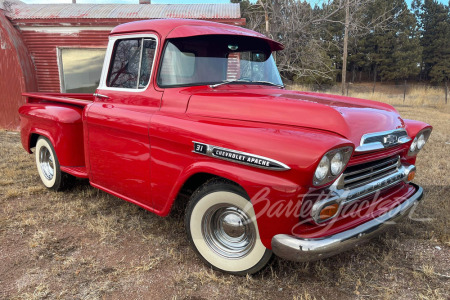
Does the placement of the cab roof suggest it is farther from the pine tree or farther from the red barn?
the pine tree

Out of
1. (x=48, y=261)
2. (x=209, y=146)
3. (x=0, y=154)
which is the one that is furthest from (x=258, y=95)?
(x=0, y=154)

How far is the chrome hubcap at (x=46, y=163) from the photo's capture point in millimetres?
4332

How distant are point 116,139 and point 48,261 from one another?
1.15 meters

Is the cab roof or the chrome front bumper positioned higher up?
the cab roof

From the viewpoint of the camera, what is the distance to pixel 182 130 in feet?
8.02

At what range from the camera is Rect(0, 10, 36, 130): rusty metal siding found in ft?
28.0

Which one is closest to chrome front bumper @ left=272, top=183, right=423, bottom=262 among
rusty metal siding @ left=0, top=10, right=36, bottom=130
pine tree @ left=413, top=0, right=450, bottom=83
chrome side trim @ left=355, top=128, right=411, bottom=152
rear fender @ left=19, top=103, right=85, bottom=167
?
chrome side trim @ left=355, top=128, right=411, bottom=152

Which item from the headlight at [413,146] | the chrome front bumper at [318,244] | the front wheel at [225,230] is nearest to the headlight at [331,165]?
the chrome front bumper at [318,244]

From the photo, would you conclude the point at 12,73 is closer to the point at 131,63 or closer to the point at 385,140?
the point at 131,63

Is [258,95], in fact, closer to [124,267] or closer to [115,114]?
[115,114]

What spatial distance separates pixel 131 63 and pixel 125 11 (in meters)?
7.62

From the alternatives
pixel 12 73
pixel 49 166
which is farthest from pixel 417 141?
pixel 12 73

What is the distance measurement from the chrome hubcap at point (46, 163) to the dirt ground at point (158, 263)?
0.56m

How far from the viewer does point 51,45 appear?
913 cm
